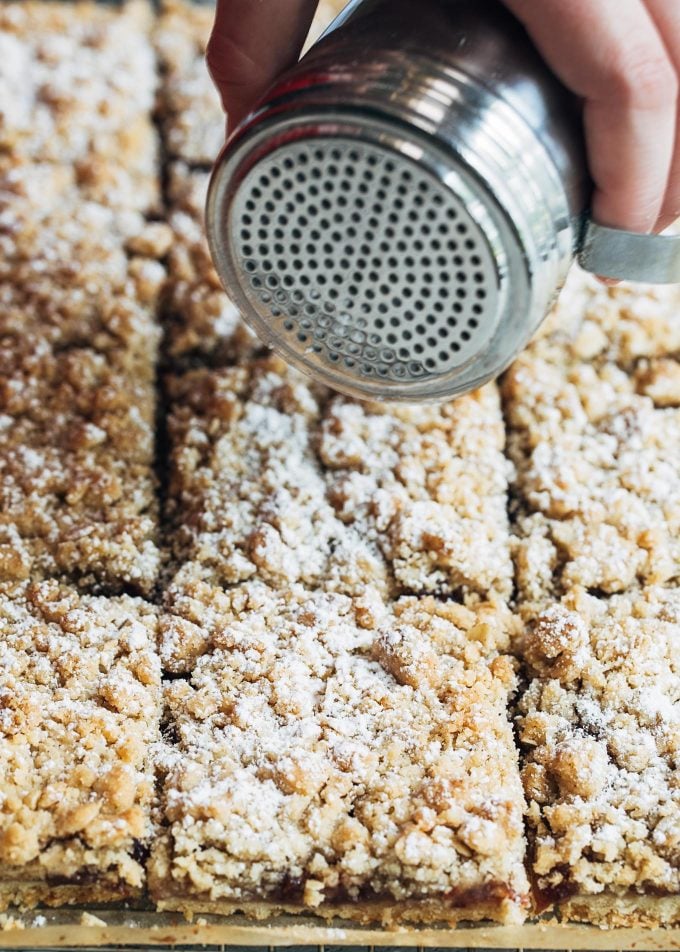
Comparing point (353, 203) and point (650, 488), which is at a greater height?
point (353, 203)

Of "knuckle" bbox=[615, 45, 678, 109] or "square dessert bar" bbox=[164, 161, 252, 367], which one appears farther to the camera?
"square dessert bar" bbox=[164, 161, 252, 367]

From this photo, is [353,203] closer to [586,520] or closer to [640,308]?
[586,520]

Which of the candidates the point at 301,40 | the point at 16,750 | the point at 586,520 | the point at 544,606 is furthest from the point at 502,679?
the point at 301,40

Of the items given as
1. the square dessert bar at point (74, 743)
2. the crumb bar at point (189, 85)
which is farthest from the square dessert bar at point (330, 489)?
the crumb bar at point (189, 85)

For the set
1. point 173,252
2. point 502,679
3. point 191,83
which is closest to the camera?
point 502,679

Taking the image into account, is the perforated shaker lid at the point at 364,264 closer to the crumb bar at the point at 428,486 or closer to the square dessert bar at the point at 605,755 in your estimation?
the crumb bar at the point at 428,486

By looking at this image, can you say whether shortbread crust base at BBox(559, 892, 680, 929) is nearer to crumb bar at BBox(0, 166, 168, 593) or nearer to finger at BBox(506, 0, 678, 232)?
crumb bar at BBox(0, 166, 168, 593)

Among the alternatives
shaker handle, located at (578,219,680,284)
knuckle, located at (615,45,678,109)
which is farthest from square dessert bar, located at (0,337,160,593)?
knuckle, located at (615,45,678,109)
